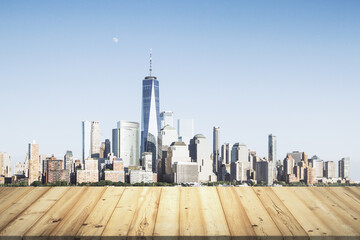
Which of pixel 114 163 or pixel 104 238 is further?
pixel 114 163

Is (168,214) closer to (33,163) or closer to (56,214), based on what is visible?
(56,214)

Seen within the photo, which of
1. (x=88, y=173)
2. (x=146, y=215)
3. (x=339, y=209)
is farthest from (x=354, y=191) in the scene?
(x=88, y=173)

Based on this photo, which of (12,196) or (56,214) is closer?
(56,214)

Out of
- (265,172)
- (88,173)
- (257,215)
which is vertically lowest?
(265,172)

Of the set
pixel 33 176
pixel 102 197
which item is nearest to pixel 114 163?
pixel 33 176

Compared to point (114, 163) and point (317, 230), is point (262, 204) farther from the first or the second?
point (114, 163)

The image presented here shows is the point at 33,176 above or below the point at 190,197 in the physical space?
below

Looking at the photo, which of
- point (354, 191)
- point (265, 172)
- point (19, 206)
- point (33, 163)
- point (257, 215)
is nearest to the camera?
point (257, 215)
